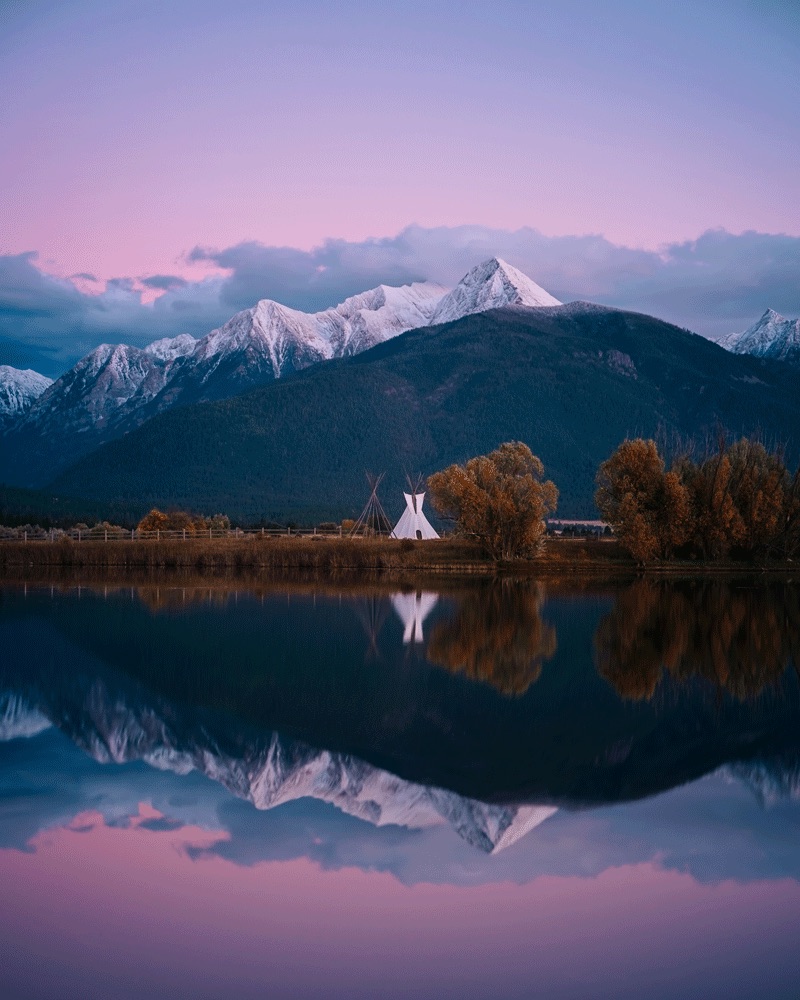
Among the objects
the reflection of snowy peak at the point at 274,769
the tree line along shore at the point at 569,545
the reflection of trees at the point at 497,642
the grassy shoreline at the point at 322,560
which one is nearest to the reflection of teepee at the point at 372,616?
the reflection of trees at the point at 497,642

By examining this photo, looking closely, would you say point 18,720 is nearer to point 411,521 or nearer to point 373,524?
point 411,521

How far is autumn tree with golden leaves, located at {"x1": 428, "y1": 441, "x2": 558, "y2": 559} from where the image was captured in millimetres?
64625

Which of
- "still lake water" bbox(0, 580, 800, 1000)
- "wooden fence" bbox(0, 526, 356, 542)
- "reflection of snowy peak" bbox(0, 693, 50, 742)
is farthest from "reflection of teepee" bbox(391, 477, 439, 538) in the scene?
"reflection of snowy peak" bbox(0, 693, 50, 742)

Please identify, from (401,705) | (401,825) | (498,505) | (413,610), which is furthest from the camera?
(498,505)

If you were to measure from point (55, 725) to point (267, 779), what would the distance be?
6.04 metres

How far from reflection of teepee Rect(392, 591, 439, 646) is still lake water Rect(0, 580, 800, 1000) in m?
4.66

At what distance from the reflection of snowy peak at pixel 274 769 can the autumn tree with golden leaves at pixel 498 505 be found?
43781 millimetres

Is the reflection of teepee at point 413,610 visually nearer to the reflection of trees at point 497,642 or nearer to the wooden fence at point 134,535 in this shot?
the reflection of trees at point 497,642

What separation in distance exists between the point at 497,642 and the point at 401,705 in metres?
9.76

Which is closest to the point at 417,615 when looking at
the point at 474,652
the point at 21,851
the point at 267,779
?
the point at 474,652

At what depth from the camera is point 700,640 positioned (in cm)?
3153

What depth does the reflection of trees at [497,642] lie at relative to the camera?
26125 millimetres

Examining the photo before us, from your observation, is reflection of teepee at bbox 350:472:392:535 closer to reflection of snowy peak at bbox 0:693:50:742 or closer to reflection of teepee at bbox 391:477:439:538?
reflection of teepee at bbox 391:477:439:538

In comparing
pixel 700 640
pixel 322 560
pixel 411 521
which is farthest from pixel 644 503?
pixel 700 640
